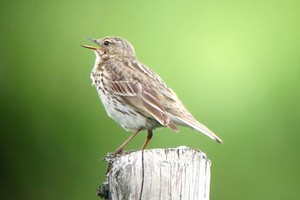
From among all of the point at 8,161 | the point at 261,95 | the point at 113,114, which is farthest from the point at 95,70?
the point at 8,161

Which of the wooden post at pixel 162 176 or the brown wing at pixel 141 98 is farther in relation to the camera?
the brown wing at pixel 141 98

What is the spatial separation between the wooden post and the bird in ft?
6.21

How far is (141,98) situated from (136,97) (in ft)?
0.31

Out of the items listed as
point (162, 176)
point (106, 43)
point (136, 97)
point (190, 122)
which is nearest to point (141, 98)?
point (136, 97)

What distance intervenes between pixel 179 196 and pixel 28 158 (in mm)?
7636

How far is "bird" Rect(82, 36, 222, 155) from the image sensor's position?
380 inches

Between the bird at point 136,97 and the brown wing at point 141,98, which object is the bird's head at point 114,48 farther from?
the brown wing at point 141,98

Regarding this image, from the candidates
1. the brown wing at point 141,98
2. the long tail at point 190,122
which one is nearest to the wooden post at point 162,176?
the long tail at point 190,122

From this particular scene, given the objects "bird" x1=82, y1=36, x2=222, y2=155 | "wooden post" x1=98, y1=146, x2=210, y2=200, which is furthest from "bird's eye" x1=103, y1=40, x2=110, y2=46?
"wooden post" x1=98, y1=146, x2=210, y2=200

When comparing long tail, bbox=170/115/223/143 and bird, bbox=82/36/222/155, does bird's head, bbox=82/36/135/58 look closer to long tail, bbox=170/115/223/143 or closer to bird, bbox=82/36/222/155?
bird, bbox=82/36/222/155

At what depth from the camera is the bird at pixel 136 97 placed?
964 centimetres

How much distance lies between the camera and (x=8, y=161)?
14.6m

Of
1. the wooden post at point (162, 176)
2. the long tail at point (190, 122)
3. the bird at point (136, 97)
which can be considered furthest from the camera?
the bird at point (136, 97)

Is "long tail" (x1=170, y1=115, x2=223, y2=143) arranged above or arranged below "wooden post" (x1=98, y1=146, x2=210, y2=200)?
above
